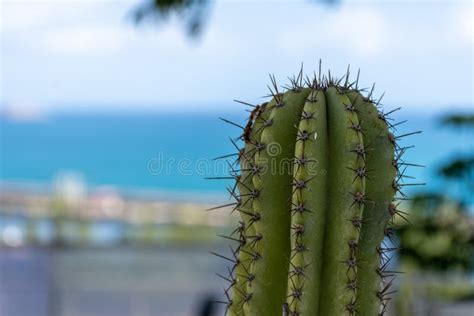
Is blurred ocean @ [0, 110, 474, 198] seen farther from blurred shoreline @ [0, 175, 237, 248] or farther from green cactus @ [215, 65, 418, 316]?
green cactus @ [215, 65, 418, 316]

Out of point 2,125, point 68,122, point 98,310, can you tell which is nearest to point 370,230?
point 98,310

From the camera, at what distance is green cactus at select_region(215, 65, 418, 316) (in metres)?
1.74

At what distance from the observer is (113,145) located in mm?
79625

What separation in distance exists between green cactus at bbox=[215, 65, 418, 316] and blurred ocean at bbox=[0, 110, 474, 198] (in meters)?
40.8

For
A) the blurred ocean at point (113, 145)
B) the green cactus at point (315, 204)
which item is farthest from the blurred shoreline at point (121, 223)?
the blurred ocean at point (113, 145)

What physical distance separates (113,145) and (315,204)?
258 feet

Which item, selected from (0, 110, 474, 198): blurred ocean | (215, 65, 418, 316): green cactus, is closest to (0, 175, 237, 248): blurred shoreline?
(215, 65, 418, 316): green cactus

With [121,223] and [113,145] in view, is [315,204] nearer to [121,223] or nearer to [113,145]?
[121,223]

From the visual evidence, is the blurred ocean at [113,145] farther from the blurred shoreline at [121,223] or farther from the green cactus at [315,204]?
the green cactus at [315,204]

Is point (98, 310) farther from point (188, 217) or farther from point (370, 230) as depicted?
point (370, 230)

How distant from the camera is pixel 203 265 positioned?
26.5ft

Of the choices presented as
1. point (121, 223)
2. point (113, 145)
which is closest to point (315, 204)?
point (121, 223)

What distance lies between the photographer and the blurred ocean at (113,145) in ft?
179

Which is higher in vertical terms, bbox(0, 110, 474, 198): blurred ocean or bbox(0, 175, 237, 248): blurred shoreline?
bbox(0, 110, 474, 198): blurred ocean
